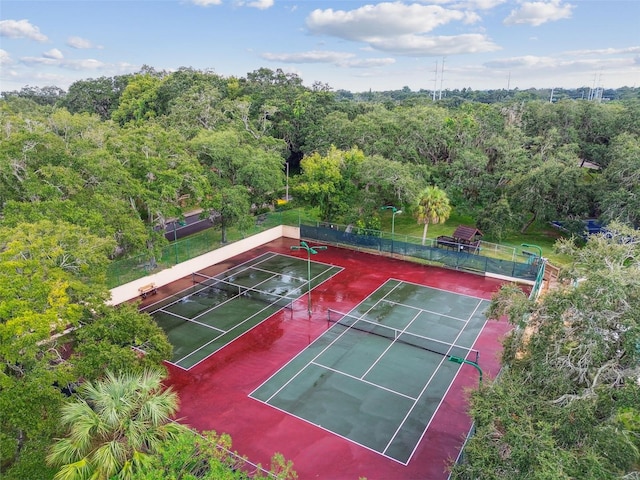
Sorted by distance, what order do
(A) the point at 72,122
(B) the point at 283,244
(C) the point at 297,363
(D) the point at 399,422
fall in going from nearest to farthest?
(D) the point at 399,422
(C) the point at 297,363
(A) the point at 72,122
(B) the point at 283,244

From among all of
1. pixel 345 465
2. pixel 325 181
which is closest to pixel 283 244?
pixel 325 181

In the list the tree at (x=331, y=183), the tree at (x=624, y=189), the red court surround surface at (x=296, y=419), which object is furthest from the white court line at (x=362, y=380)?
the tree at (x=624, y=189)

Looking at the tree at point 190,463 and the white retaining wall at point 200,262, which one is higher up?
the tree at point 190,463

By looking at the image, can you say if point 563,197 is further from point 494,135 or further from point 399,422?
point 399,422

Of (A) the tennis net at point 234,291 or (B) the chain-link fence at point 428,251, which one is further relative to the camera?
(B) the chain-link fence at point 428,251

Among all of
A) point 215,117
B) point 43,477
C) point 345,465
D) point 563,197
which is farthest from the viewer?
point 215,117

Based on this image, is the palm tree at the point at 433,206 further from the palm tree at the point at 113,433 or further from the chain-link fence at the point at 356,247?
the palm tree at the point at 113,433

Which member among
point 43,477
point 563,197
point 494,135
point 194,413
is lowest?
point 194,413
